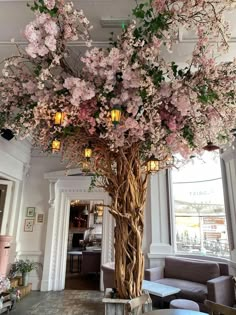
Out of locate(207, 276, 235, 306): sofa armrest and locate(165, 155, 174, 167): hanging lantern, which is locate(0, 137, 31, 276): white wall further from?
locate(207, 276, 235, 306): sofa armrest

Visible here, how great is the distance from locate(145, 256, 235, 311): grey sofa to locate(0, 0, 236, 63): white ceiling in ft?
11.5

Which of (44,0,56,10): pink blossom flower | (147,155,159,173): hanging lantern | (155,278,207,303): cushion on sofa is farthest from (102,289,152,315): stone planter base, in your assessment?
(155,278,207,303): cushion on sofa

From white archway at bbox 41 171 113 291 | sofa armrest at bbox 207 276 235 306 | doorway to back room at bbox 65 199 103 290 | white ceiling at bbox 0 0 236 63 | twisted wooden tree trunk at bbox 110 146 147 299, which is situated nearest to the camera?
twisted wooden tree trunk at bbox 110 146 147 299

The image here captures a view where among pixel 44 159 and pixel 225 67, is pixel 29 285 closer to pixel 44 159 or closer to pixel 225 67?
pixel 44 159

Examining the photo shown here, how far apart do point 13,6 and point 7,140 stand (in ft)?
11.4

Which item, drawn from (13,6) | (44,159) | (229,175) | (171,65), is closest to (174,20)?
(171,65)

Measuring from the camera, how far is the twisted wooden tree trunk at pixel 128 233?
5.91 feet

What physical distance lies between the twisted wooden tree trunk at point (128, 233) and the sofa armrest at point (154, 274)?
2985 millimetres

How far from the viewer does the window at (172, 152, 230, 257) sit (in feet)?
16.5

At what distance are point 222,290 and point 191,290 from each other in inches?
19.9

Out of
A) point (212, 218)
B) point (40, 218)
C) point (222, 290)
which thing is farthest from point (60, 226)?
point (222, 290)

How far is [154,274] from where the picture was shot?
15.1ft

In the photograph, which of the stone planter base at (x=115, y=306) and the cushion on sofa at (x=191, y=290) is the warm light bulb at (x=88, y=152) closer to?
the stone planter base at (x=115, y=306)

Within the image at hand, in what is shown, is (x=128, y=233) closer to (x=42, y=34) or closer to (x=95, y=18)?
(x=42, y=34)
